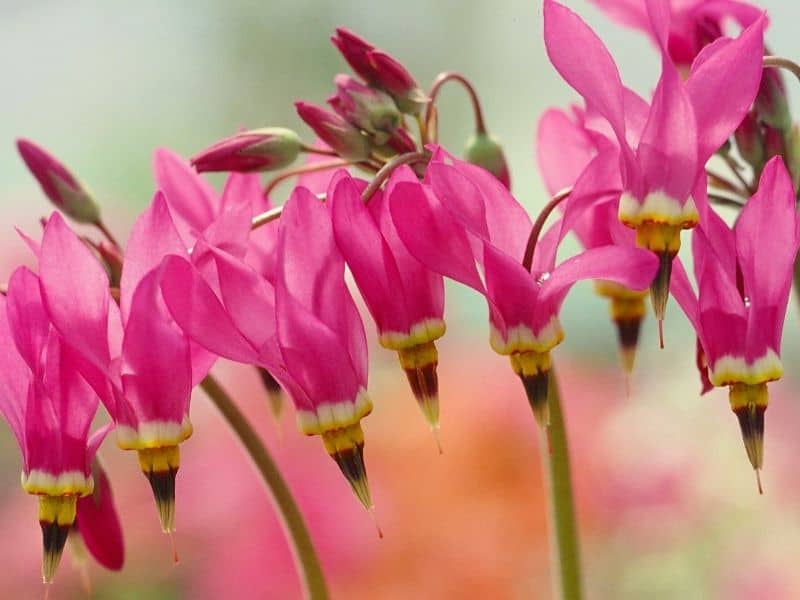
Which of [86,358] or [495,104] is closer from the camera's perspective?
[86,358]

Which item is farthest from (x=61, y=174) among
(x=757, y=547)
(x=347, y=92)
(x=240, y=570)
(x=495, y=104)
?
(x=495, y=104)

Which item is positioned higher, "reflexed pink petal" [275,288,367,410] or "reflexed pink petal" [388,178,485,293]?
"reflexed pink petal" [388,178,485,293]

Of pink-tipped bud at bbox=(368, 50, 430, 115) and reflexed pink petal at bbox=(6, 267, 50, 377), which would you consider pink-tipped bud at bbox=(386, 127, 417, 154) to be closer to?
pink-tipped bud at bbox=(368, 50, 430, 115)

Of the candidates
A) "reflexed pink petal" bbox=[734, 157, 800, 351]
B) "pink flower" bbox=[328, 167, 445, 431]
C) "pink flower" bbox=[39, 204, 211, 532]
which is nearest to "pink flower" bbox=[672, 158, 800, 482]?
"reflexed pink petal" bbox=[734, 157, 800, 351]

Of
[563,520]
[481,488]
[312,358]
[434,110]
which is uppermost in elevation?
[434,110]

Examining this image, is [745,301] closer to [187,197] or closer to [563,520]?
[563,520]

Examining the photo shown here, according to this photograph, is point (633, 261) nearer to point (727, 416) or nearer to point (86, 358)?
point (86, 358)

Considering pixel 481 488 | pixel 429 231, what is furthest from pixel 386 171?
pixel 481 488
